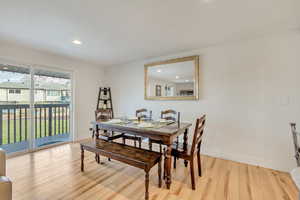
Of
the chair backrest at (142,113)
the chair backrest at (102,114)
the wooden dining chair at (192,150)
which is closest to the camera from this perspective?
the wooden dining chair at (192,150)

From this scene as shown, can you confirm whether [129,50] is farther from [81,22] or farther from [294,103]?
[294,103]

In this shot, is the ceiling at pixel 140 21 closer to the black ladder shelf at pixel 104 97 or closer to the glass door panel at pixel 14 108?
the glass door panel at pixel 14 108

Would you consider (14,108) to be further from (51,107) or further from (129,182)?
(129,182)

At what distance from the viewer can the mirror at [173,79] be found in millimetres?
3072

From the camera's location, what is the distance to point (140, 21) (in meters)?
2.00

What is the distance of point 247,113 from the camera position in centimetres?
256

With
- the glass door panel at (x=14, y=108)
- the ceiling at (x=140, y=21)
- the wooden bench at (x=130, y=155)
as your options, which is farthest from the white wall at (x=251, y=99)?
the glass door panel at (x=14, y=108)

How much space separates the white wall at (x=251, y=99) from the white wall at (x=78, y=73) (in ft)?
8.99

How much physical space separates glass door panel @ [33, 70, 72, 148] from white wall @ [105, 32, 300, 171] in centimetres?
306

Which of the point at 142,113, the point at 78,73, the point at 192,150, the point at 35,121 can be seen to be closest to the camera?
the point at 192,150

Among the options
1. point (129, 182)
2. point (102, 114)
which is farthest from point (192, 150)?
point (102, 114)

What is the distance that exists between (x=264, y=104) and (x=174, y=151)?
181cm

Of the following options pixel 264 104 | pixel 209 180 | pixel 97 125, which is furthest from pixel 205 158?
pixel 97 125

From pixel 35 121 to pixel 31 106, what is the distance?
0.37 meters
